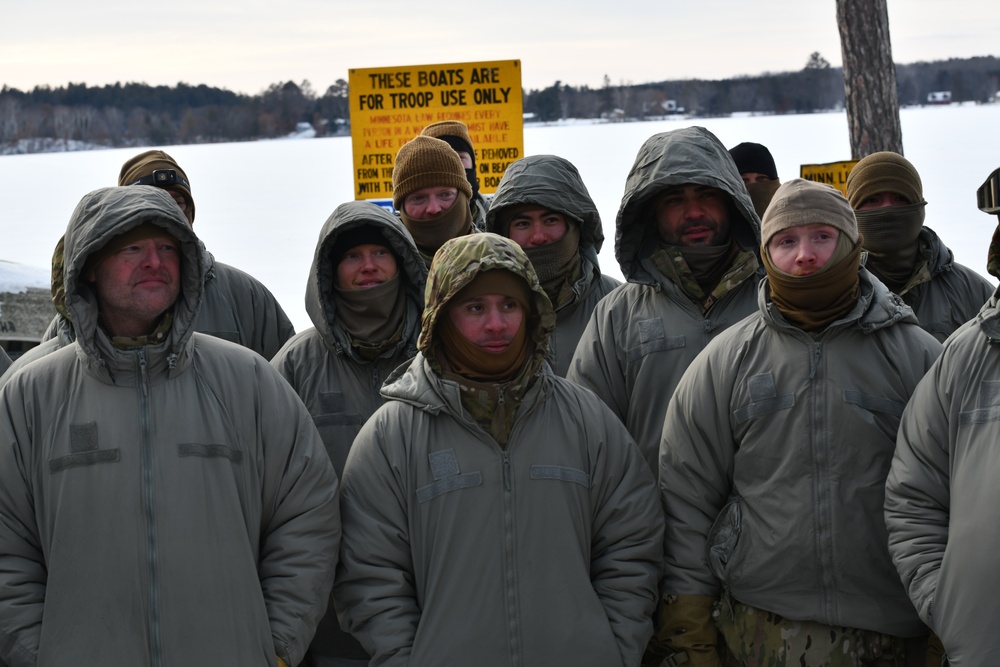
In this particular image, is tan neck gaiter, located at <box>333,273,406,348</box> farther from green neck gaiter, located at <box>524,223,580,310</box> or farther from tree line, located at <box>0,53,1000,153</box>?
tree line, located at <box>0,53,1000,153</box>

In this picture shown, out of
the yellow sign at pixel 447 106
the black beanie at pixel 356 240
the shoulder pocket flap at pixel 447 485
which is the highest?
the yellow sign at pixel 447 106

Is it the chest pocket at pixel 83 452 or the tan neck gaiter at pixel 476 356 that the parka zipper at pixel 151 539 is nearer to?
the chest pocket at pixel 83 452

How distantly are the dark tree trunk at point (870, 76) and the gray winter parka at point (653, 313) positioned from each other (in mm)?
4466

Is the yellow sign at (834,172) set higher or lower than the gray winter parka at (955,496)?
higher

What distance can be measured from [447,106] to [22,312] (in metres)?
3.88

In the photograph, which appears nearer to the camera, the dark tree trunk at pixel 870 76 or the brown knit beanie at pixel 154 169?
the brown knit beanie at pixel 154 169

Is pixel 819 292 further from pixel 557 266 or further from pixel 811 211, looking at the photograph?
pixel 557 266

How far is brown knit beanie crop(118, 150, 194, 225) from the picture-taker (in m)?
5.66

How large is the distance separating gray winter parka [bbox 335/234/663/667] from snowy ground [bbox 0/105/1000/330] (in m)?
7.34

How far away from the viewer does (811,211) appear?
3615 millimetres

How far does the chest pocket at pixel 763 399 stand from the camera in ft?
11.8

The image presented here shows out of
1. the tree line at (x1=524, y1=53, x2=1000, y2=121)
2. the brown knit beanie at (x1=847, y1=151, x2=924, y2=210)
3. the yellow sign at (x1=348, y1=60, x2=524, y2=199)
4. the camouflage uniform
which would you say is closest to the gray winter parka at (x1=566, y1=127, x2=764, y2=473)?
the camouflage uniform

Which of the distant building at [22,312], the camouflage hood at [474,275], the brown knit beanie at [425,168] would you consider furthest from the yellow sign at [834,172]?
the distant building at [22,312]

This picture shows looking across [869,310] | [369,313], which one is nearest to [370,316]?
[369,313]
